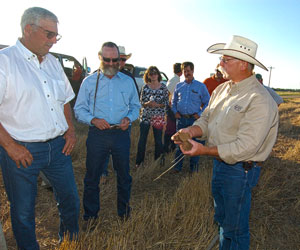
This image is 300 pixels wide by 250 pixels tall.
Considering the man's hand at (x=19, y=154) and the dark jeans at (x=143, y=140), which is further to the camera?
the dark jeans at (x=143, y=140)

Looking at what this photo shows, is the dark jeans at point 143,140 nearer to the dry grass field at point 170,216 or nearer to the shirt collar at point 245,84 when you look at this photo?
the dry grass field at point 170,216

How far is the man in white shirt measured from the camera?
76.4 inches

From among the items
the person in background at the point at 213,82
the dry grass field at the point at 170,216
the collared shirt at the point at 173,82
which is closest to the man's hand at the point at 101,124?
the dry grass field at the point at 170,216

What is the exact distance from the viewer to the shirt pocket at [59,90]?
220 centimetres

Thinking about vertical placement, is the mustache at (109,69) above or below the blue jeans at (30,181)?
above

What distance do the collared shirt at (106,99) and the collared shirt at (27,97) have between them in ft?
2.50

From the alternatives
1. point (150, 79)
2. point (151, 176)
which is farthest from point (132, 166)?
point (150, 79)

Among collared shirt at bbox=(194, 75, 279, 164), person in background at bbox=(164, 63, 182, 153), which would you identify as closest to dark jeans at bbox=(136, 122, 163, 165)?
person in background at bbox=(164, 63, 182, 153)

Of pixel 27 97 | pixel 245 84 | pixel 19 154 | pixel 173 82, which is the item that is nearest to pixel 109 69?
pixel 27 97

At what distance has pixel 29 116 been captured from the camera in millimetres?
2004

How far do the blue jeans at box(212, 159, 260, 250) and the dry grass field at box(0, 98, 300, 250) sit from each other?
→ 0.54 m

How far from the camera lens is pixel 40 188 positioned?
4.09 metres

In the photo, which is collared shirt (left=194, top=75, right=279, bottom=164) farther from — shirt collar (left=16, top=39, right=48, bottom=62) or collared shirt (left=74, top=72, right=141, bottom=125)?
shirt collar (left=16, top=39, right=48, bottom=62)

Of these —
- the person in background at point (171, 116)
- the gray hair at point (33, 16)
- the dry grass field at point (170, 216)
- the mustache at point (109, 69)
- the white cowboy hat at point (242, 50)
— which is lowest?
the dry grass field at point (170, 216)
